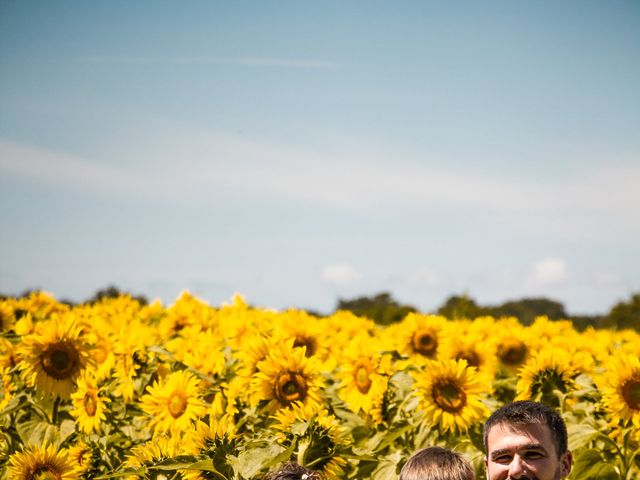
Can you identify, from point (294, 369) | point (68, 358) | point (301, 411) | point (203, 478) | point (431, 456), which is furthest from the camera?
point (68, 358)

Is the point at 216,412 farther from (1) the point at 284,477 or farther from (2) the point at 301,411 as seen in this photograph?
(1) the point at 284,477

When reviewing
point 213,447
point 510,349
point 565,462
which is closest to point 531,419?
point 565,462

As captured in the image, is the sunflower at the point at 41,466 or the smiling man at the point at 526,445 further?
the sunflower at the point at 41,466

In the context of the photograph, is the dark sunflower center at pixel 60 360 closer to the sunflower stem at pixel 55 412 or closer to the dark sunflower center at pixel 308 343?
the sunflower stem at pixel 55 412

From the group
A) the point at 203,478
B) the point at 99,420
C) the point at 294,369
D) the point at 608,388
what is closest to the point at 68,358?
the point at 99,420

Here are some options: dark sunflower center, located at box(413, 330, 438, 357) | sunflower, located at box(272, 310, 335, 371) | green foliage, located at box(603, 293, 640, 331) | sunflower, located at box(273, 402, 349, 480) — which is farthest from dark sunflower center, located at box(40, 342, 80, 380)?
green foliage, located at box(603, 293, 640, 331)

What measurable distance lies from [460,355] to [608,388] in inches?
66.3

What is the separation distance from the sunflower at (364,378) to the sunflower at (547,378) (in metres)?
1.01

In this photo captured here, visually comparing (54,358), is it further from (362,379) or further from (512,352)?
(512,352)

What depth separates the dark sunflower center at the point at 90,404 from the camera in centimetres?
625

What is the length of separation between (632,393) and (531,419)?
7.26 feet

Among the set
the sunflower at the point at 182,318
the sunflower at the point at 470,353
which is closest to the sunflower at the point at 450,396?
the sunflower at the point at 470,353

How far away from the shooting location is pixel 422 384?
609 centimetres

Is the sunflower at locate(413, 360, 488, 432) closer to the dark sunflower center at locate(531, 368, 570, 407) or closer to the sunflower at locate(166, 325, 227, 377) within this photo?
the dark sunflower center at locate(531, 368, 570, 407)
